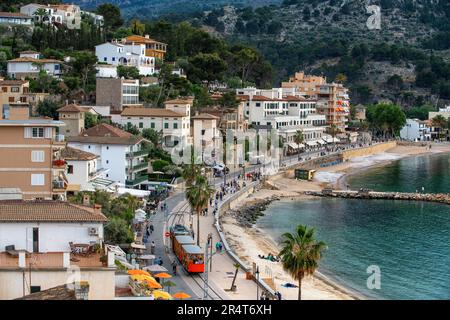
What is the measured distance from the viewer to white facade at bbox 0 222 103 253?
2378 centimetres

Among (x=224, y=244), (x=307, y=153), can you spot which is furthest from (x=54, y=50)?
(x=224, y=244)

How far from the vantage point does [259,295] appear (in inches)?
1309

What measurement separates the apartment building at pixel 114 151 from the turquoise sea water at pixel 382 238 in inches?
414

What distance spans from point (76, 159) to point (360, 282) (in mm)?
17968

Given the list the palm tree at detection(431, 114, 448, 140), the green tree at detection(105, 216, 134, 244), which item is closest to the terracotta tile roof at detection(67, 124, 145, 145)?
the green tree at detection(105, 216, 134, 244)

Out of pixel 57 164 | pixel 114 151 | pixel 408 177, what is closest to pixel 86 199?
pixel 57 164

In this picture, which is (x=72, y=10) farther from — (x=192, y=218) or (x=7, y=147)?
(x=7, y=147)

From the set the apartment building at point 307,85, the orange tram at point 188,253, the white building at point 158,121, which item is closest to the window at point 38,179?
the orange tram at point 188,253

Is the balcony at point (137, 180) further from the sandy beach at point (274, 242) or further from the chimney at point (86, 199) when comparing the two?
the chimney at point (86, 199)

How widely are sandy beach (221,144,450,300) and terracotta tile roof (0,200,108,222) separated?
44.0 ft

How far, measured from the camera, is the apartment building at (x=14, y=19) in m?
103

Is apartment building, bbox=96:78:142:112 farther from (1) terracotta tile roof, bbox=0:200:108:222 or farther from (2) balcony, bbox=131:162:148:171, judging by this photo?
(1) terracotta tile roof, bbox=0:200:108:222

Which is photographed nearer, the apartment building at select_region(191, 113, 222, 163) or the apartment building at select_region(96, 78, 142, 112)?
the apartment building at select_region(191, 113, 222, 163)

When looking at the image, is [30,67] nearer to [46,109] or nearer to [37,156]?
[46,109]
